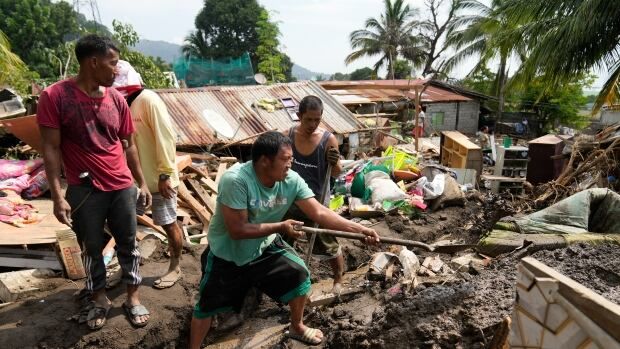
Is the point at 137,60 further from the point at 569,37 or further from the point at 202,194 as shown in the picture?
the point at 569,37

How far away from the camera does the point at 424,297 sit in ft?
11.0

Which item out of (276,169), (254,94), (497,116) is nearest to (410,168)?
(254,94)

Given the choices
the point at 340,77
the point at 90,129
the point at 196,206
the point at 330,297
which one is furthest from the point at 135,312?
the point at 340,77

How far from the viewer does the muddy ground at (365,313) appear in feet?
9.75

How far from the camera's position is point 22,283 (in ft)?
13.1

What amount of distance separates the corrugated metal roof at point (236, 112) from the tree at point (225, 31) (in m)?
30.5

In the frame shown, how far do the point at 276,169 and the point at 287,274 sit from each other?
83 cm

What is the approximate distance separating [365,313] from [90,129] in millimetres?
2673

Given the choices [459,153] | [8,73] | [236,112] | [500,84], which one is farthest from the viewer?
[500,84]

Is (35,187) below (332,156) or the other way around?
below

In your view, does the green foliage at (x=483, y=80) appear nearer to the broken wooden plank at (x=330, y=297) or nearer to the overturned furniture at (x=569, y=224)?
the overturned furniture at (x=569, y=224)

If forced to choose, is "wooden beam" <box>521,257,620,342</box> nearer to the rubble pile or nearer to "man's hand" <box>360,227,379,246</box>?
"man's hand" <box>360,227,379,246</box>

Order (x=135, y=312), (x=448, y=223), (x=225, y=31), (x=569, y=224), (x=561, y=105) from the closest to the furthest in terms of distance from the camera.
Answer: (x=135, y=312) → (x=569, y=224) → (x=448, y=223) → (x=561, y=105) → (x=225, y=31)

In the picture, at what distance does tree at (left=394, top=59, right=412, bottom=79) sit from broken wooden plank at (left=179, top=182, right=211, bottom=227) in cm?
3024
